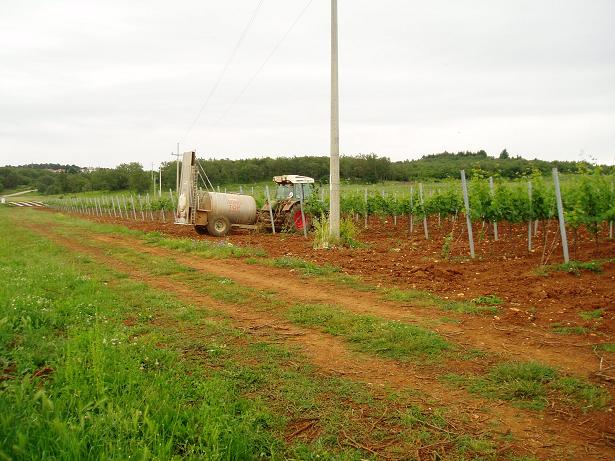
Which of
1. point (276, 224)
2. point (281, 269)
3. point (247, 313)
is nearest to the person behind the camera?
point (247, 313)

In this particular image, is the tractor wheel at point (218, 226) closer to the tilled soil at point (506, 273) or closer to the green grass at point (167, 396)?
the tilled soil at point (506, 273)

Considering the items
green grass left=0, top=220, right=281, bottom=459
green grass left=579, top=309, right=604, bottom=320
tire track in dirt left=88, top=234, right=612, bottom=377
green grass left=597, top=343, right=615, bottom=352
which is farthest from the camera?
green grass left=579, top=309, right=604, bottom=320

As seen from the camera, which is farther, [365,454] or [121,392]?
[121,392]

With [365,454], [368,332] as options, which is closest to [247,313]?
[368,332]

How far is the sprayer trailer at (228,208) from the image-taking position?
1814cm

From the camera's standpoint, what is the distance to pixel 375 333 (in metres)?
5.27

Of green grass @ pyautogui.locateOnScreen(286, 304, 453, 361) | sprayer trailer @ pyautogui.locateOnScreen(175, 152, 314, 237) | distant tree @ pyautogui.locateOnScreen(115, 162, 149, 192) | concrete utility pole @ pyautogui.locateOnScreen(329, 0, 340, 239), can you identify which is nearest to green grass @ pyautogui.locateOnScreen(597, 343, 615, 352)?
green grass @ pyautogui.locateOnScreen(286, 304, 453, 361)

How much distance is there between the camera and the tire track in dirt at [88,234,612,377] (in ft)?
14.9

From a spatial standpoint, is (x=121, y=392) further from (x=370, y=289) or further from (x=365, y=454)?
(x=370, y=289)

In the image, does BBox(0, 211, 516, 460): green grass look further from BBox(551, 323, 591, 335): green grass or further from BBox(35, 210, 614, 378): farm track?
BBox(551, 323, 591, 335): green grass

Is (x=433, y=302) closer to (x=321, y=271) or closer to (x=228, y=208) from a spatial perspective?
(x=321, y=271)

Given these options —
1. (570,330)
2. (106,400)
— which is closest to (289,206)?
(570,330)

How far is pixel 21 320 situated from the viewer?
521 cm

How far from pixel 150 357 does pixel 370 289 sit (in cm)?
424
